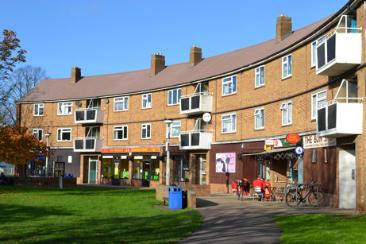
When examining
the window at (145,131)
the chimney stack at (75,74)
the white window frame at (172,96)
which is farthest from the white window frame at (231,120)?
the chimney stack at (75,74)

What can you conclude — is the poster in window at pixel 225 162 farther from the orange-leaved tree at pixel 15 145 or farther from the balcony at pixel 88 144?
the balcony at pixel 88 144

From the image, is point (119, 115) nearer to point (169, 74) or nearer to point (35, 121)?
point (169, 74)

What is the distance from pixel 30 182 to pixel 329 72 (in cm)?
2985

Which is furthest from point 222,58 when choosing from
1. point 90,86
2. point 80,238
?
point 80,238

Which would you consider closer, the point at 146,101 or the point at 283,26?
the point at 283,26

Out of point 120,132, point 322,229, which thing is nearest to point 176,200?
point 322,229

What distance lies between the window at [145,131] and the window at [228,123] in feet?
34.6

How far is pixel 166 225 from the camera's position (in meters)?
18.0

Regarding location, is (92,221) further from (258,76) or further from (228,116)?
(228,116)

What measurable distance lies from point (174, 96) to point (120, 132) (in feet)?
26.8

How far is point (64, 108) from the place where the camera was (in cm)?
5772

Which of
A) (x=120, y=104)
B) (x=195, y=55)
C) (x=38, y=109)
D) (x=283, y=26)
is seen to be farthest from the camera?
(x=38, y=109)

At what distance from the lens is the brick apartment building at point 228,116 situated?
78.7 ft

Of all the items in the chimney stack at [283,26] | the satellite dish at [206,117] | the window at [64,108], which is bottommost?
the satellite dish at [206,117]
